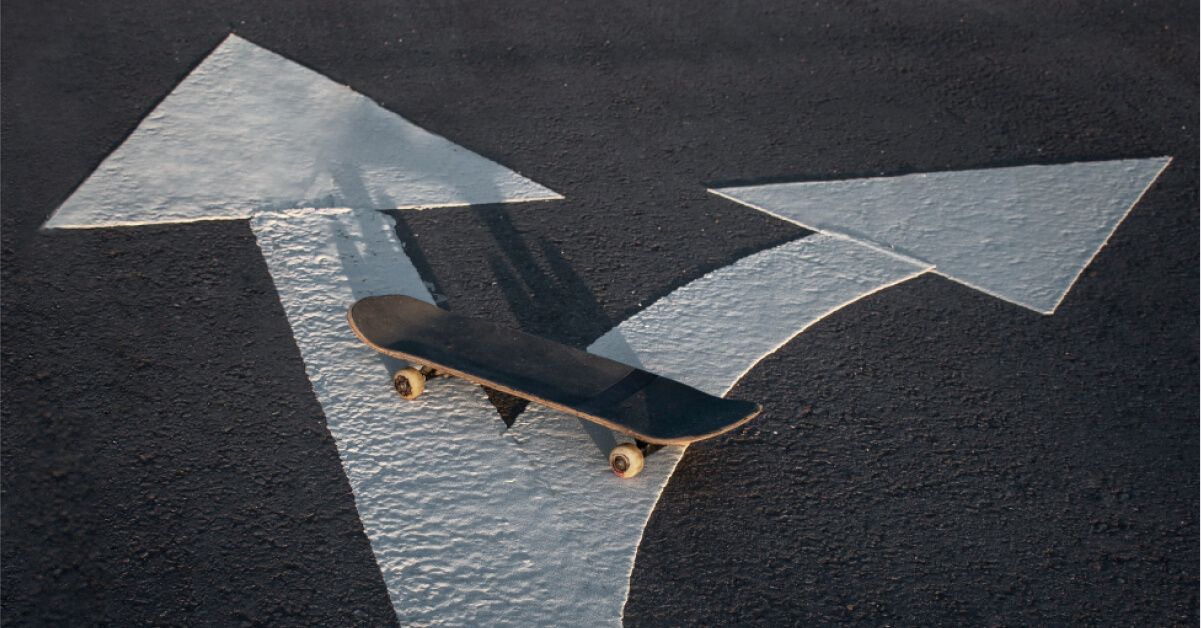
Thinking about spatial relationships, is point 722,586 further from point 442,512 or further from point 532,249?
point 532,249

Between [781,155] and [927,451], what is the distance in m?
2.26

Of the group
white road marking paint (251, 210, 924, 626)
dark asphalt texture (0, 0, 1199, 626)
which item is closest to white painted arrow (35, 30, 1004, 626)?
white road marking paint (251, 210, 924, 626)

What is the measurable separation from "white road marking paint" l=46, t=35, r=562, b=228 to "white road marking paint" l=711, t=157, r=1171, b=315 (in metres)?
1.40

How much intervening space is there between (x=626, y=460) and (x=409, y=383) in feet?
3.03

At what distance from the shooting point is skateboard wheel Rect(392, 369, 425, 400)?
4.40m

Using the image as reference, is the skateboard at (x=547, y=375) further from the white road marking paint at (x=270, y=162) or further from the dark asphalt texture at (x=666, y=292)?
the white road marking paint at (x=270, y=162)

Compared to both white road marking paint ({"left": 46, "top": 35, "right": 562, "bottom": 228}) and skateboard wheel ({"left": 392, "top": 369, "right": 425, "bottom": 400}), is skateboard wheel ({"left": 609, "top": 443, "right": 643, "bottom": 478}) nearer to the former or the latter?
skateboard wheel ({"left": 392, "top": 369, "right": 425, "bottom": 400})

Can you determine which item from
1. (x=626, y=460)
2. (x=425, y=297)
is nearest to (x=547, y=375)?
(x=626, y=460)

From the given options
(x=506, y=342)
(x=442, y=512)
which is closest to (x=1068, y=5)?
(x=506, y=342)

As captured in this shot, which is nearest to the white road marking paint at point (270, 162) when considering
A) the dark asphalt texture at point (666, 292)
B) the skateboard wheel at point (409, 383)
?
the dark asphalt texture at point (666, 292)

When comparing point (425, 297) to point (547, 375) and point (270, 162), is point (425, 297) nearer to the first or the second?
point (547, 375)

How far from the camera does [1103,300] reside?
5137mm

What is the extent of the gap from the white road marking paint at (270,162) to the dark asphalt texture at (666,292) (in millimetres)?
137

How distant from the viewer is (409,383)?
14.4 ft
